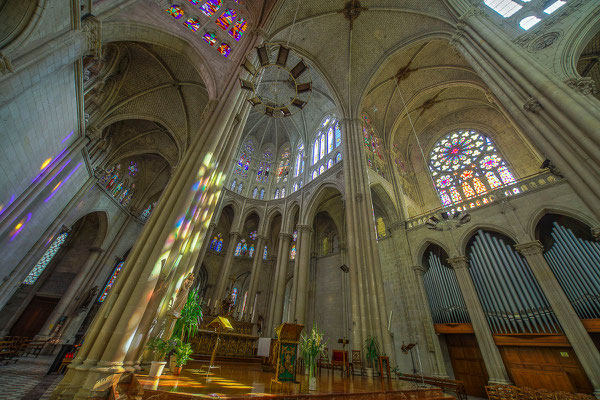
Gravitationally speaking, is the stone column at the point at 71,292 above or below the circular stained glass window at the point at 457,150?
below

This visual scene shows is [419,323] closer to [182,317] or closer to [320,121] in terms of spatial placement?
[182,317]

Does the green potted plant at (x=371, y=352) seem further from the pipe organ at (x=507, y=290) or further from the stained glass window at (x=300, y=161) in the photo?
the stained glass window at (x=300, y=161)

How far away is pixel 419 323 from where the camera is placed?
11.0 metres

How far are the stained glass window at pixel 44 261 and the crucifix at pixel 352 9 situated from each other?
2348cm

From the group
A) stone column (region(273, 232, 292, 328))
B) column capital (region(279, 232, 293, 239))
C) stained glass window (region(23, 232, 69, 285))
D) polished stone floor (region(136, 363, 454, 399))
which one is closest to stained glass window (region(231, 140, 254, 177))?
column capital (region(279, 232, 293, 239))

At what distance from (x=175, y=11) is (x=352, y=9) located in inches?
393

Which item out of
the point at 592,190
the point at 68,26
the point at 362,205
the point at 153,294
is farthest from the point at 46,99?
the point at 592,190

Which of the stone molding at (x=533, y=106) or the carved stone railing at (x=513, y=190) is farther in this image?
the carved stone railing at (x=513, y=190)

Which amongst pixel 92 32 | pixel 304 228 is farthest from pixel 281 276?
pixel 92 32

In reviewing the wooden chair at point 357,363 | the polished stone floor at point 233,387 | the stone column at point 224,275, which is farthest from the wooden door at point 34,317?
the wooden chair at point 357,363

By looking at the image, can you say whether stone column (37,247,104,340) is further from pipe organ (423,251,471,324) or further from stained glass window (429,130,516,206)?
stained glass window (429,130,516,206)

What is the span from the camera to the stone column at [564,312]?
23.3 feet

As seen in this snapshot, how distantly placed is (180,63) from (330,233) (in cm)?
1497

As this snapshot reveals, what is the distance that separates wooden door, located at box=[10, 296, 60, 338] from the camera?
1491cm
